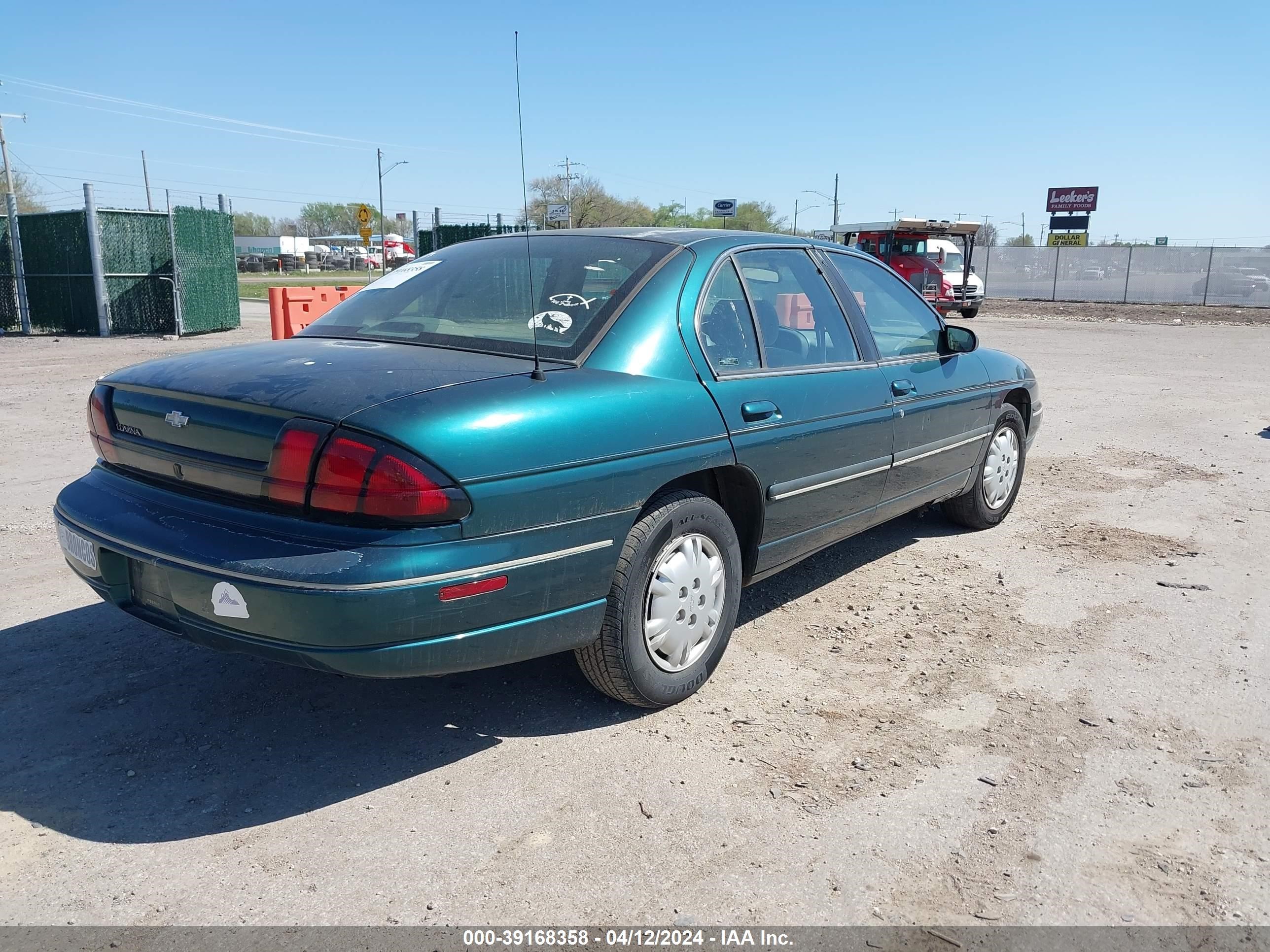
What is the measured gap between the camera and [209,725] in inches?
131

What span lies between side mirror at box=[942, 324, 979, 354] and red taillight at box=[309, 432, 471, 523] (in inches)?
126

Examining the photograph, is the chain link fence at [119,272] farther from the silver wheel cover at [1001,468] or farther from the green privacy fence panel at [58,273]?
the silver wheel cover at [1001,468]

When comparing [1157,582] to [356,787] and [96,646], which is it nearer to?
[356,787]

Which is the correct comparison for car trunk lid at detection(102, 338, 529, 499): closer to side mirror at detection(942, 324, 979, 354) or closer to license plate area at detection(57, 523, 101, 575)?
license plate area at detection(57, 523, 101, 575)

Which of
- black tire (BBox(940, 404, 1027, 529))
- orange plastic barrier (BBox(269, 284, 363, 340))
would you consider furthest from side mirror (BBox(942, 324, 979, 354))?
orange plastic barrier (BBox(269, 284, 363, 340))

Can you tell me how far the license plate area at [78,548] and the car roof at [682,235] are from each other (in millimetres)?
1870

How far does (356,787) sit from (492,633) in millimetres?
658

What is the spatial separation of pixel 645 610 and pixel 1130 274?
40.2 metres

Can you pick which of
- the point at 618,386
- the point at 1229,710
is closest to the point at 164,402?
the point at 618,386

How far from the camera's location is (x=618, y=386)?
10.4 ft

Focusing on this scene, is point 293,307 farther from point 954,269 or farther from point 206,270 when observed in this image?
point 954,269

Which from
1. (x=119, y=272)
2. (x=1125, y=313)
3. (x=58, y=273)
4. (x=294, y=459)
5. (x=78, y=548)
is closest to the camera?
(x=294, y=459)

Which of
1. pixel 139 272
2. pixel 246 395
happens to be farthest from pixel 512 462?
pixel 139 272

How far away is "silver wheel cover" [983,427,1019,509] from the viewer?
573 centimetres
